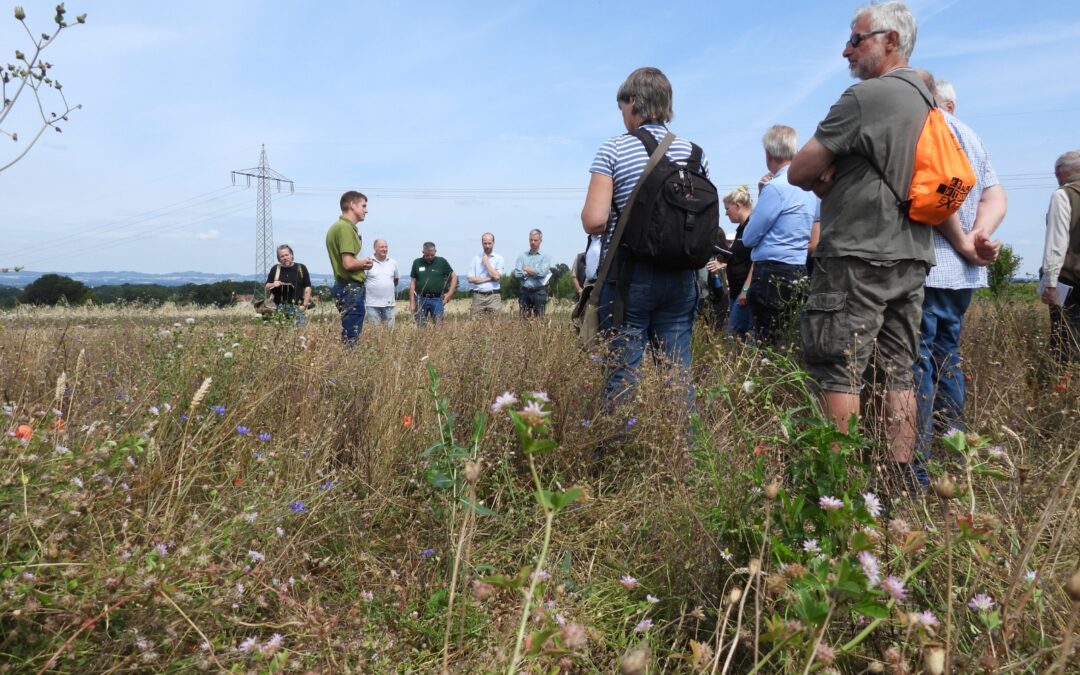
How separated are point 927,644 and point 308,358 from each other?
292 cm

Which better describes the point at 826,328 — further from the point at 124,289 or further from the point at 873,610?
the point at 124,289

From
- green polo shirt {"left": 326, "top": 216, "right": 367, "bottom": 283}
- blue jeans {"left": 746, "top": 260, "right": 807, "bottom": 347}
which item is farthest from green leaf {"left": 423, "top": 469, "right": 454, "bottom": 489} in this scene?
green polo shirt {"left": 326, "top": 216, "right": 367, "bottom": 283}

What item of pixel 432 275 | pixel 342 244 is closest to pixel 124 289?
pixel 432 275

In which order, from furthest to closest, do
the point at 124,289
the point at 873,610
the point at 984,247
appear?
the point at 124,289
the point at 984,247
the point at 873,610

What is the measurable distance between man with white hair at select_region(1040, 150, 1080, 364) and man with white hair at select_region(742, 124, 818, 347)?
4.48 feet

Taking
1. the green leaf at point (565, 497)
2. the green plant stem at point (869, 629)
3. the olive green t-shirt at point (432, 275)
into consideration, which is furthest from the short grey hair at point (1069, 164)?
the olive green t-shirt at point (432, 275)

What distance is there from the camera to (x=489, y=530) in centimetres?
241

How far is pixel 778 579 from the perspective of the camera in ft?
3.95

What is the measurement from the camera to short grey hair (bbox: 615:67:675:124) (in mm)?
3340

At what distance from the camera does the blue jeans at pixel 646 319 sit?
3248 millimetres

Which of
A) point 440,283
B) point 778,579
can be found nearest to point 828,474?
point 778,579

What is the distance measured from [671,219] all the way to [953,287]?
1.21 meters

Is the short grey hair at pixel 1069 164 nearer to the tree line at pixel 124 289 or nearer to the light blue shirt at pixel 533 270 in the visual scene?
the light blue shirt at pixel 533 270

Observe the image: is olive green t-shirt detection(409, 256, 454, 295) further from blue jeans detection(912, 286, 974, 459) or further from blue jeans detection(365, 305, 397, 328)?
blue jeans detection(912, 286, 974, 459)
